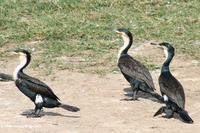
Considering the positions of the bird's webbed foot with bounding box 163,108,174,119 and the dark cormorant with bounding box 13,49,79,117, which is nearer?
the dark cormorant with bounding box 13,49,79,117

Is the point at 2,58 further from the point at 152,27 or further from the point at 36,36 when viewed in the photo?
the point at 152,27

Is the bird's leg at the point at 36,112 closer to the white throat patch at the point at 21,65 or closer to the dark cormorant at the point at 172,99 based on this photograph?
the white throat patch at the point at 21,65

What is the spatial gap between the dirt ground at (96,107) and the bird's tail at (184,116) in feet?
0.29

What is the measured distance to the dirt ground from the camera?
1138 centimetres

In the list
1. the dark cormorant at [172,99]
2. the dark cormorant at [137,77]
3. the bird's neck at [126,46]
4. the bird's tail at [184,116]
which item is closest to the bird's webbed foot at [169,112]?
the dark cormorant at [172,99]

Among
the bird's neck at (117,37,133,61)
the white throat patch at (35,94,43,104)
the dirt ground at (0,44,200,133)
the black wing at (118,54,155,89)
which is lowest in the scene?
the dirt ground at (0,44,200,133)

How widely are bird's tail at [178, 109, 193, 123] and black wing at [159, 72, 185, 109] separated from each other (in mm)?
83

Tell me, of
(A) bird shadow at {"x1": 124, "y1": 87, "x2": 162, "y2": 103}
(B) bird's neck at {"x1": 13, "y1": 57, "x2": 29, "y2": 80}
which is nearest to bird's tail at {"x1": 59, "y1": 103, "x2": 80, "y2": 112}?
(B) bird's neck at {"x1": 13, "y1": 57, "x2": 29, "y2": 80}

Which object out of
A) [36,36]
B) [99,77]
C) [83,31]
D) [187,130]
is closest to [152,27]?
[83,31]

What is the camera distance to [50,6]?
2020 centimetres

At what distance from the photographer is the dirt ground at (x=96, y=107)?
11.4 m

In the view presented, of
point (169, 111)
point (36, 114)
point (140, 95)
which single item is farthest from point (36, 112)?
point (140, 95)

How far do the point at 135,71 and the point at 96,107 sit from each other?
1154 millimetres

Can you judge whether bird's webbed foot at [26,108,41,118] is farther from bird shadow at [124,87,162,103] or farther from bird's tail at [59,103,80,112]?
bird shadow at [124,87,162,103]
